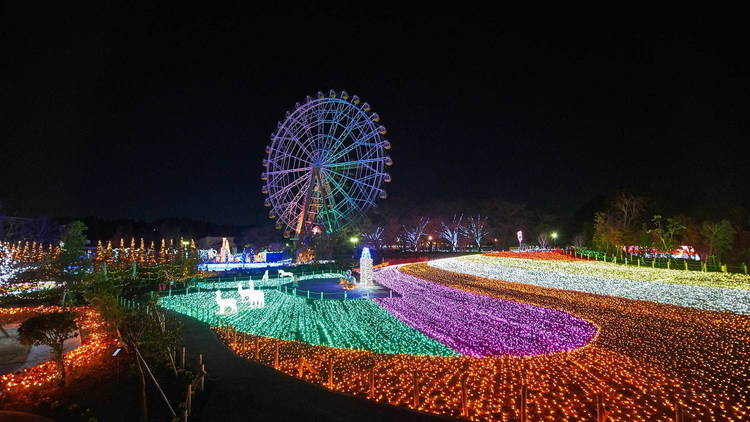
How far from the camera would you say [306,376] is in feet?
25.2

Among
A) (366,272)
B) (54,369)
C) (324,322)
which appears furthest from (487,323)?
(54,369)

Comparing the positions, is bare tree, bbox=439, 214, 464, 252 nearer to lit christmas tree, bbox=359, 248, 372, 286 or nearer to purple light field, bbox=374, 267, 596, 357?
lit christmas tree, bbox=359, 248, 372, 286

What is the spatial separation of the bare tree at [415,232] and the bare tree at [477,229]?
732 centimetres

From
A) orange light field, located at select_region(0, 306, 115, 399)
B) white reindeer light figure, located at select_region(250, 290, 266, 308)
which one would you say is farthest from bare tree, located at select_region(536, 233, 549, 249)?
orange light field, located at select_region(0, 306, 115, 399)

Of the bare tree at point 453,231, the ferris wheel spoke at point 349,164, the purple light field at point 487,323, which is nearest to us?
the purple light field at point 487,323

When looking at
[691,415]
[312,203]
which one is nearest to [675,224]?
[312,203]

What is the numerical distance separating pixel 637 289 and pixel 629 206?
35.0 meters

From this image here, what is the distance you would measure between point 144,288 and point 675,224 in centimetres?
3792

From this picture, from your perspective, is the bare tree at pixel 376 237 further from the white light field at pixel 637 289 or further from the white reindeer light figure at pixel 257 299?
the white reindeer light figure at pixel 257 299

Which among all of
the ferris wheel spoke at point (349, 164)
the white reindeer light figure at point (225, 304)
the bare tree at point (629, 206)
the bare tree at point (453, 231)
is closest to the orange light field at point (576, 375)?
the white reindeer light figure at point (225, 304)

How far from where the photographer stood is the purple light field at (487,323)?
33.8 ft

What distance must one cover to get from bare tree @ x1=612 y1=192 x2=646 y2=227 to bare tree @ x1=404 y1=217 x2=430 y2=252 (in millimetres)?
30287

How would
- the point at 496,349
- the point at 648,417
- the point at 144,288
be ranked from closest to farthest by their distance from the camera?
1. the point at 648,417
2. the point at 496,349
3. the point at 144,288

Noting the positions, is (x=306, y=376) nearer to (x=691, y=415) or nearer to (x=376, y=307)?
(x=691, y=415)
